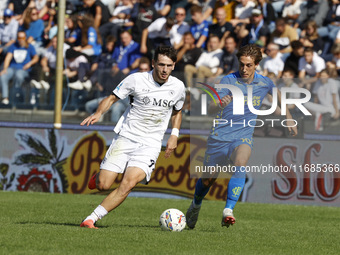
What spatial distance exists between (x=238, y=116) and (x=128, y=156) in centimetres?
143

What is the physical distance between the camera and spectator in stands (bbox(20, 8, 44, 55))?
17516 millimetres

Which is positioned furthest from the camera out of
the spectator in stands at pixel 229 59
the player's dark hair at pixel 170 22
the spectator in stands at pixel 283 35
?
the player's dark hair at pixel 170 22

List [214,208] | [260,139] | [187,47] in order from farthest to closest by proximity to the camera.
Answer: [187,47], [260,139], [214,208]

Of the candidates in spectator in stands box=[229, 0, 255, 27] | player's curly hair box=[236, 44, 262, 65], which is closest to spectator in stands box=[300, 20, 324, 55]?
spectator in stands box=[229, 0, 255, 27]

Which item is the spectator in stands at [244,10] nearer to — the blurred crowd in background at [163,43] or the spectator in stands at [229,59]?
the blurred crowd in background at [163,43]

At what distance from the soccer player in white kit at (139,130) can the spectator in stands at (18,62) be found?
6.60 meters

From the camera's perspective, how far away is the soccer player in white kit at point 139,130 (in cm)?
858

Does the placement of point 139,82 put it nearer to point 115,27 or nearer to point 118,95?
point 118,95

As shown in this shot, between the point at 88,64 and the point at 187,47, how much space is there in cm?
225

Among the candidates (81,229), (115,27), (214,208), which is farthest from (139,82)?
(115,27)

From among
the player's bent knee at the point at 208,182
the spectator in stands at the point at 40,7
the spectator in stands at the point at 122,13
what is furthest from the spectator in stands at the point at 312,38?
the player's bent knee at the point at 208,182

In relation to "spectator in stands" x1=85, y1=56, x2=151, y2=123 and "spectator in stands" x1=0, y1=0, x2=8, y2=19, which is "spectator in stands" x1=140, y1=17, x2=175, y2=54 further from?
"spectator in stands" x1=0, y1=0, x2=8, y2=19

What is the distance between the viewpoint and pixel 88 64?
15.1 meters

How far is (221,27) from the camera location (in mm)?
16359
